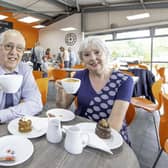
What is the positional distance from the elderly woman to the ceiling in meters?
6.94

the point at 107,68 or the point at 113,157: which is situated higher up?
the point at 107,68

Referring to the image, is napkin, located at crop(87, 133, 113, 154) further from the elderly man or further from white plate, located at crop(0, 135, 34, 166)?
the elderly man

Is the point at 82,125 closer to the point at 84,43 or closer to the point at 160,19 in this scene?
the point at 84,43

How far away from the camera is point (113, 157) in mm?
851

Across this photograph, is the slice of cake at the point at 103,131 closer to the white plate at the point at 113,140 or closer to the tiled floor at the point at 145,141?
the white plate at the point at 113,140

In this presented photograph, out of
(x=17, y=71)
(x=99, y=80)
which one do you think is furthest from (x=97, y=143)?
(x=17, y=71)

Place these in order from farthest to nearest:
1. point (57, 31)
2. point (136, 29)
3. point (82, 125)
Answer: point (57, 31)
point (136, 29)
point (82, 125)

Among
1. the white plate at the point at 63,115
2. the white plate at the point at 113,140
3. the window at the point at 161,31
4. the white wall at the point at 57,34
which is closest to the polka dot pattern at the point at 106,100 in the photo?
the white plate at the point at 63,115

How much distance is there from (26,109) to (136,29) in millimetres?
7918

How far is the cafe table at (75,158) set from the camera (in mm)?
780

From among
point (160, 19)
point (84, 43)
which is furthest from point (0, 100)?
point (160, 19)

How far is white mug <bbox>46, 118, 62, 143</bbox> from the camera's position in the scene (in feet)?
3.06

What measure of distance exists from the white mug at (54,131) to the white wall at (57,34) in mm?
9187

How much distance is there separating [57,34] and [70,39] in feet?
3.65
